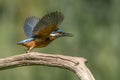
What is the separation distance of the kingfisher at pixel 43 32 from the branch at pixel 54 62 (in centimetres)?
17

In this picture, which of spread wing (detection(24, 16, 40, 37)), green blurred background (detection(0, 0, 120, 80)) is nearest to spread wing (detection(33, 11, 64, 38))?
spread wing (detection(24, 16, 40, 37))

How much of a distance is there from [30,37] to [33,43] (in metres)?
0.11

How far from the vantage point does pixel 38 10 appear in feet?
19.1

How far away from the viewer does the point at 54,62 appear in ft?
9.70

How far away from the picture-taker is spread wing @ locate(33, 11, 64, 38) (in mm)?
3088

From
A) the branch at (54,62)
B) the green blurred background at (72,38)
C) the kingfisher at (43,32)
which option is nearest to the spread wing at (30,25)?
the kingfisher at (43,32)

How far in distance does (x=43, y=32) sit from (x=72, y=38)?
2862mm

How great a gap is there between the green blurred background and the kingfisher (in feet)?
6.98

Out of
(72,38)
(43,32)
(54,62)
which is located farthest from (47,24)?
(72,38)

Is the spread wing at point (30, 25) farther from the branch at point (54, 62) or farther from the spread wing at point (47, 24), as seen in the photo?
the branch at point (54, 62)

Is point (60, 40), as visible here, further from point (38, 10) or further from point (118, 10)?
point (118, 10)

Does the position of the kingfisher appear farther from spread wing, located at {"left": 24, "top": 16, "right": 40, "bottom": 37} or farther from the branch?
the branch

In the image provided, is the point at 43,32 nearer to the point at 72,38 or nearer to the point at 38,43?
the point at 38,43

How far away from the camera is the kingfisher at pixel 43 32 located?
10.3 feet
